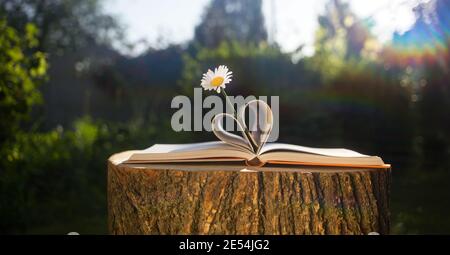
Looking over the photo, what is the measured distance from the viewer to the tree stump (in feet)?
6.06

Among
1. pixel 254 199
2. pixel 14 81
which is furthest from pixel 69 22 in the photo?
pixel 254 199

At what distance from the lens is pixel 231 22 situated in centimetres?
2003

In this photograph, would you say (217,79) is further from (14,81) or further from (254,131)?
(14,81)

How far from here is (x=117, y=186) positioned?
205 cm

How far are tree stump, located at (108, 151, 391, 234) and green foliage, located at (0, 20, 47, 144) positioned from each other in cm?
205

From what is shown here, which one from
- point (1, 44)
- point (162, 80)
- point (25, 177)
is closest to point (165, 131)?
point (25, 177)

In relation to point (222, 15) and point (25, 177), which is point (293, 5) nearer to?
point (25, 177)

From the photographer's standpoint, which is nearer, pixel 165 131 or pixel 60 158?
pixel 60 158

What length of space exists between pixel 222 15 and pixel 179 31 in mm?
9060

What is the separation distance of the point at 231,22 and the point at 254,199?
61.2 ft

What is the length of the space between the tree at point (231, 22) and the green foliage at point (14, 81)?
9.72 meters

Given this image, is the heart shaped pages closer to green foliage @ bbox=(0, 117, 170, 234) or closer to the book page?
the book page

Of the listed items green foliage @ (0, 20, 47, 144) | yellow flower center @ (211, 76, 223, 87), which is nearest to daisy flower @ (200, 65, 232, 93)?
yellow flower center @ (211, 76, 223, 87)

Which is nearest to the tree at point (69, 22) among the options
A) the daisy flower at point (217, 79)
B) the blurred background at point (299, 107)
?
the blurred background at point (299, 107)
